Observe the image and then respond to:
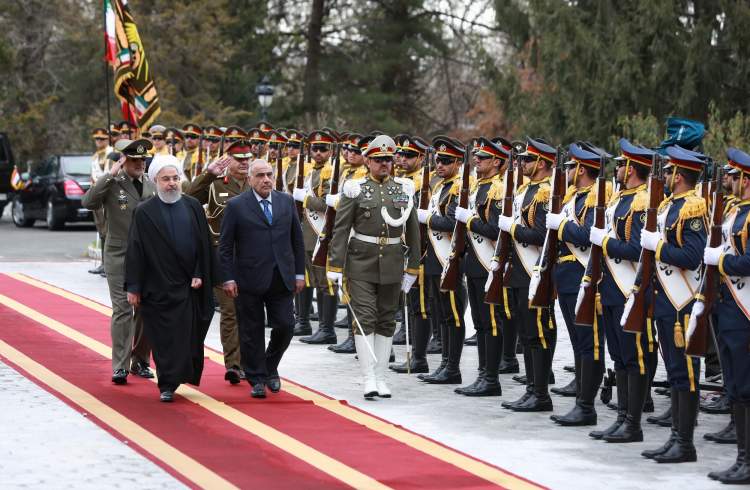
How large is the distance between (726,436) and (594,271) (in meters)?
1.42

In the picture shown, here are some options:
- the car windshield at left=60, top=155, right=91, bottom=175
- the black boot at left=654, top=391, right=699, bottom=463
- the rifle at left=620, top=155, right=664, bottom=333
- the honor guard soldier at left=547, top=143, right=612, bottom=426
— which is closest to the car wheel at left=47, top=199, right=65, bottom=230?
the car windshield at left=60, top=155, right=91, bottom=175

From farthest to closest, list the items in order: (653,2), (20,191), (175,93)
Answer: (175,93) < (20,191) < (653,2)

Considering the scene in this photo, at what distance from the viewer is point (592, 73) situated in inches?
1158

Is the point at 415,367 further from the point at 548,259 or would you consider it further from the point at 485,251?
the point at 548,259

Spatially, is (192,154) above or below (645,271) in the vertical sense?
above

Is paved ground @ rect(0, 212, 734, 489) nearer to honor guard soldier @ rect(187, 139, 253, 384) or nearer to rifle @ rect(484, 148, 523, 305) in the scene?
honor guard soldier @ rect(187, 139, 253, 384)

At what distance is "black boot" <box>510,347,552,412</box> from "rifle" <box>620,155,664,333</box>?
61.3 inches

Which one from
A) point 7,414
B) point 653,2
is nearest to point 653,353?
point 7,414

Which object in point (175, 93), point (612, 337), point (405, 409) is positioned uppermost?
point (175, 93)

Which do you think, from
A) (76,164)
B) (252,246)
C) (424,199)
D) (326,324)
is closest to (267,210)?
(252,246)

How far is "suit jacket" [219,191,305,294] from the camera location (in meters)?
11.2

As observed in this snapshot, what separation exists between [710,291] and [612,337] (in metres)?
1.33

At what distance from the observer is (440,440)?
963 centimetres

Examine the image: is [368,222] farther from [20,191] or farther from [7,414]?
[20,191]
